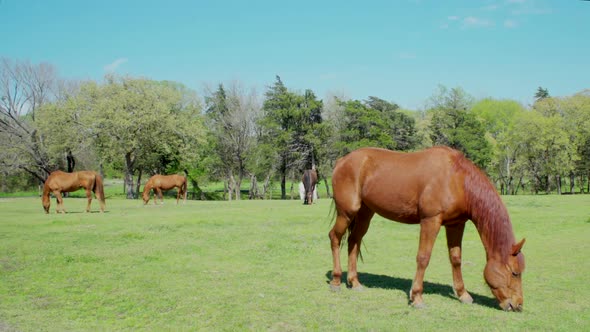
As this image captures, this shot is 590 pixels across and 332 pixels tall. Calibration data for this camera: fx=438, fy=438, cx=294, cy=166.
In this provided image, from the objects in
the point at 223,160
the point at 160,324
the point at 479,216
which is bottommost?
the point at 160,324

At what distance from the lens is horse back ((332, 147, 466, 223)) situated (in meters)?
6.97

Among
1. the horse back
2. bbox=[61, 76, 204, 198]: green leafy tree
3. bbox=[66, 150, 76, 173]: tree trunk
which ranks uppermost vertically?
bbox=[61, 76, 204, 198]: green leafy tree

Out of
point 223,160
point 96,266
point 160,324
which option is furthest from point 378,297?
point 223,160

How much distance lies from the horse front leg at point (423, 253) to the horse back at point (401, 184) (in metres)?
0.14

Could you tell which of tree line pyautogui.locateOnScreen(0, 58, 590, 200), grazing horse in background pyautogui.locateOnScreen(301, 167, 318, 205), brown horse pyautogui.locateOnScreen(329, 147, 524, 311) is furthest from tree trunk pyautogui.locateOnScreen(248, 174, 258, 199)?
brown horse pyautogui.locateOnScreen(329, 147, 524, 311)

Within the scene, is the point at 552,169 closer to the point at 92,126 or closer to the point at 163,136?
the point at 163,136

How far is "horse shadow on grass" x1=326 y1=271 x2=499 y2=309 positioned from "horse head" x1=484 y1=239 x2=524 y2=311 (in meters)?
0.42

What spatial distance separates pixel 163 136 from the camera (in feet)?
151

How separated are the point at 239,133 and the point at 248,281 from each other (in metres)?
49.9

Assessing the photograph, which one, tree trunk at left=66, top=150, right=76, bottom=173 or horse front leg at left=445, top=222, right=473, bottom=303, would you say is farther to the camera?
tree trunk at left=66, top=150, right=76, bottom=173

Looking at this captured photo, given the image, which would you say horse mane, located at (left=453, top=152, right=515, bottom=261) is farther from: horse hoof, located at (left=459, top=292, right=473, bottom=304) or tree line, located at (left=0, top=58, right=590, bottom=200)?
tree line, located at (left=0, top=58, right=590, bottom=200)

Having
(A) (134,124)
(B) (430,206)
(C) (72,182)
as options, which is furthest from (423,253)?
(A) (134,124)

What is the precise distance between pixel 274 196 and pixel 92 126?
98.0 feet

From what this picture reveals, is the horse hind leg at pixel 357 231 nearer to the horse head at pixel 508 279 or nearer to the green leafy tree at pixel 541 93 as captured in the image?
the horse head at pixel 508 279
